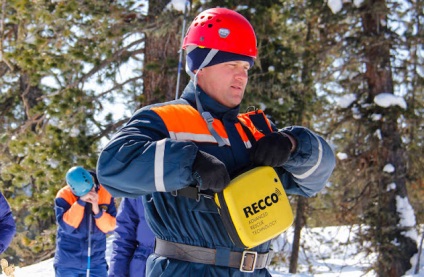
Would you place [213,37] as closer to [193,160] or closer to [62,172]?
[193,160]

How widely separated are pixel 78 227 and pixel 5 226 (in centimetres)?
233

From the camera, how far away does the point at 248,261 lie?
2.52m

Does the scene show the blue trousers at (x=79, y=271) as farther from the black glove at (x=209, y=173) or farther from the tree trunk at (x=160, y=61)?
the black glove at (x=209, y=173)

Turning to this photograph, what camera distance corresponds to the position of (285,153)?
2.53 m

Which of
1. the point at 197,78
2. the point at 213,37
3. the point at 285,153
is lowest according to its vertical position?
the point at 285,153

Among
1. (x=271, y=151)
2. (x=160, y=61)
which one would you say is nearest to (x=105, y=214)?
(x=160, y=61)

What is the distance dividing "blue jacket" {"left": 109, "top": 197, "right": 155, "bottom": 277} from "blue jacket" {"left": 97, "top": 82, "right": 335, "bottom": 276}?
239cm

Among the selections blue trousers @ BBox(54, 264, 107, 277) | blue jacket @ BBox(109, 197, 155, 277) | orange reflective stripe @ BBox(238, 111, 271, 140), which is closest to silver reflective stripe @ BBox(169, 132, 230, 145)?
orange reflective stripe @ BBox(238, 111, 271, 140)

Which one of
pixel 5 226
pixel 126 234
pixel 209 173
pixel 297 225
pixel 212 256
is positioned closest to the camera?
pixel 209 173

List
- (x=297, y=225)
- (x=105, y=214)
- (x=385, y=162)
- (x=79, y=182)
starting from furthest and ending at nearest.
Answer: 1. (x=297, y=225)
2. (x=385, y=162)
3. (x=105, y=214)
4. (x=79, y=182)

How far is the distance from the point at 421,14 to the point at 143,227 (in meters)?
A: 7.60

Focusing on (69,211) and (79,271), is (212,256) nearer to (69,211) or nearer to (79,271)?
(69,211)

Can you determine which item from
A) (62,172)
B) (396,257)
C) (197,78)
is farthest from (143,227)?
(396,257)

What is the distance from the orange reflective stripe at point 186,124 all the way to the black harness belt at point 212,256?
0.44 metres
